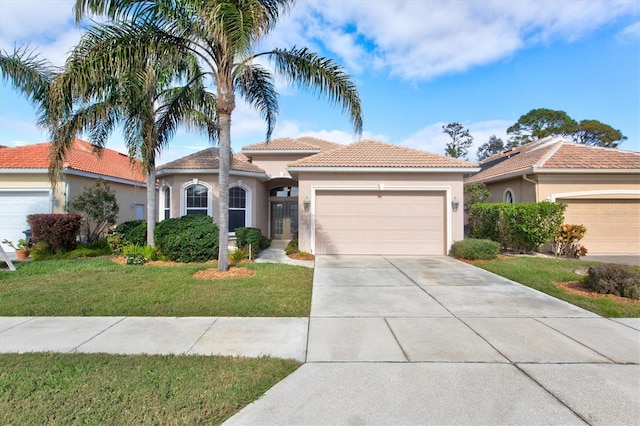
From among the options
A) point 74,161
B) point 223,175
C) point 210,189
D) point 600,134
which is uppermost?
point 600,134

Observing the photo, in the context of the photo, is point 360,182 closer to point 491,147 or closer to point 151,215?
point 151,215

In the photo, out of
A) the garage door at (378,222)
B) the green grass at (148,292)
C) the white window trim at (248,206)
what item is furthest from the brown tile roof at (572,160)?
the white window trim at (248,206)

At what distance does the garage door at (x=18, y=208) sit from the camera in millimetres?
13422

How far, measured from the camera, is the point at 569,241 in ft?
38.2

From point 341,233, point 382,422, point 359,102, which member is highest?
point 359,102

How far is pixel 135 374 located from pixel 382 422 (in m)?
2.54

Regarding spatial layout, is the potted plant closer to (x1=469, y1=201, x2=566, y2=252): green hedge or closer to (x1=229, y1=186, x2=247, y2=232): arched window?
(x1=229, y1=186, x2=247, y2=232): arched window

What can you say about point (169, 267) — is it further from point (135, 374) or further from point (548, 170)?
point (548, 170)

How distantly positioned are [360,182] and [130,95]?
8.05 metres

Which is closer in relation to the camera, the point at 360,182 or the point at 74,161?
the point at 360,182

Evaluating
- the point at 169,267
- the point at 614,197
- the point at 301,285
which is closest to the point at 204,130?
the point at 169,267

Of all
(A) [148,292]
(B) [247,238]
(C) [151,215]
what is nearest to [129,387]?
(A) [148,292]

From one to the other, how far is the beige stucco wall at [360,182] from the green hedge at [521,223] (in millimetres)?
1678

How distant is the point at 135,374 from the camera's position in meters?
3.33
